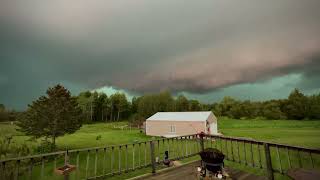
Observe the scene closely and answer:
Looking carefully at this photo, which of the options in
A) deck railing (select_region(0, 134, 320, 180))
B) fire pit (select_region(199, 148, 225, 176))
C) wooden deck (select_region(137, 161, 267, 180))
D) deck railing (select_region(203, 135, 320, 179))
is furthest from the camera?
wooden deck (select_region(137, 161, 267, 180))

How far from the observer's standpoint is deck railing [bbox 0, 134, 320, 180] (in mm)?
6012

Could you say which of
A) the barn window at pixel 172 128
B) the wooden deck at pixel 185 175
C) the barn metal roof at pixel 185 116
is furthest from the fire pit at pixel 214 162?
the barn window at pixel 172 128

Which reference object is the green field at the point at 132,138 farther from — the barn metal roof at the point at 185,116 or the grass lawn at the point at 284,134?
the barn metal roof at the point at 185,116

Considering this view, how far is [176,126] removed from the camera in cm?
3772

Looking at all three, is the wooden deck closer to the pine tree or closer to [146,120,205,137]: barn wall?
the pine tree

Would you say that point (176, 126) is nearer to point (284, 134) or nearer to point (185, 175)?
point (284, 134)

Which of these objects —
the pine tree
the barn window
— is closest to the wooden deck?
the pine tree

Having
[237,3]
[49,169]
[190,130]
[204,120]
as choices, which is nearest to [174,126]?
[190,130]

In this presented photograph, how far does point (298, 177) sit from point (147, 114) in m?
79.5

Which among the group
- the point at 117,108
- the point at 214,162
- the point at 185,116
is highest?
the point at 117,108

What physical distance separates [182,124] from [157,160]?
2077cm

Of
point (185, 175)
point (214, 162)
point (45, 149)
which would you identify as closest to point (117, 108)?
point (45, 149)

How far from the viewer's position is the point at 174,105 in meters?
90.2

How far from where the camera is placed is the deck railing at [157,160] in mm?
6012
